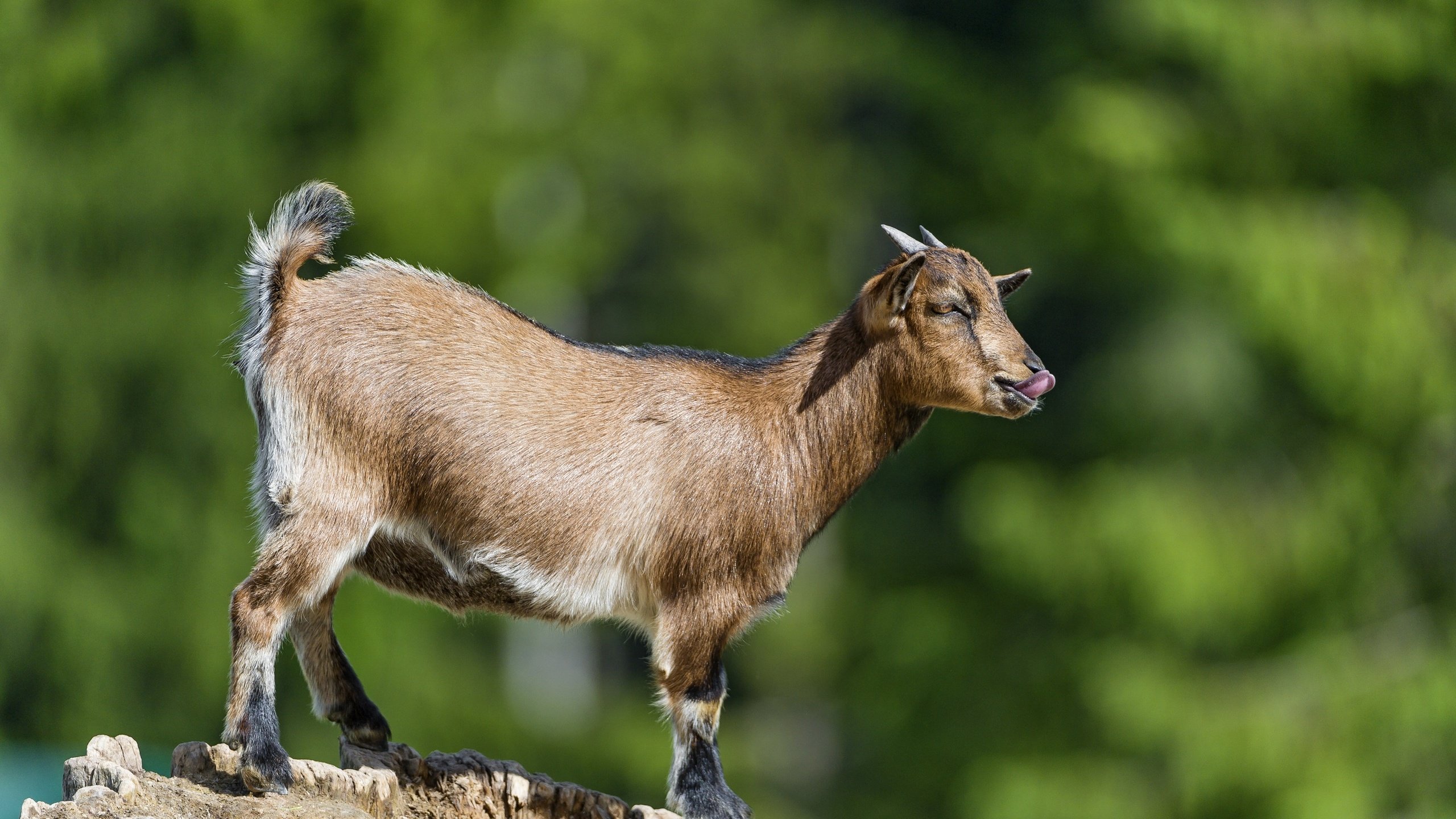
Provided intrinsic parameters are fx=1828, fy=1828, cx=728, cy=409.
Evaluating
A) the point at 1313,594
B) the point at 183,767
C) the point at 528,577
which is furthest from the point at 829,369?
the point at 1313,594

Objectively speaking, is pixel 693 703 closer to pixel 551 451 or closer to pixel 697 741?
pixel 697 741

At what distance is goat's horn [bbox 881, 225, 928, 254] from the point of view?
7883 millimetres

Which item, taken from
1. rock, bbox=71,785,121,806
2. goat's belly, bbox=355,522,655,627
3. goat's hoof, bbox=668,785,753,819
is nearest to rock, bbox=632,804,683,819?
goat's hoof, bbox=668,785,753,819

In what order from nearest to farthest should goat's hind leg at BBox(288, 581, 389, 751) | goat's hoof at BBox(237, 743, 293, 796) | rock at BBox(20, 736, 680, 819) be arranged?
rock at BBox(20, 736, 680, 819), goat's hoof at BBox(237, 743, 293, 796), goat's hind leg at BBox(288, 581, 389, 751)

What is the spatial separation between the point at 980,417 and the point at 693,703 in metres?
23.3

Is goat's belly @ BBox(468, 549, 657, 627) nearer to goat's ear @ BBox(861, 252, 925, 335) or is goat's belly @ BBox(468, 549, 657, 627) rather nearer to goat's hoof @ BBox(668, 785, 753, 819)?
goat's hoof @ BBox(668, 785, 753, 819)

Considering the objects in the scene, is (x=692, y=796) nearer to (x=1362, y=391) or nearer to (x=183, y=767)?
(x=183, y=767)

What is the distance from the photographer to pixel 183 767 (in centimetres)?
770

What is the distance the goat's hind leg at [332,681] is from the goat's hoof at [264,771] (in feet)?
2.36

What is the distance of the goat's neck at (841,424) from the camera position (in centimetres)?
808

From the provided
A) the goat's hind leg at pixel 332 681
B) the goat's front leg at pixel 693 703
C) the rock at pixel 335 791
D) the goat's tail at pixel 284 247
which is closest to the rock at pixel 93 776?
the rock at pixel 335 791

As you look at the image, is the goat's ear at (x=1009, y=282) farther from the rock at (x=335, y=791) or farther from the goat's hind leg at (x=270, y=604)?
the goat's hind leg at (x=270, y=604)

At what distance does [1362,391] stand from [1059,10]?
1078 cm

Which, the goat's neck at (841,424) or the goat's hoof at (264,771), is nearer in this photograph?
the goat's hoof at (264,771)
